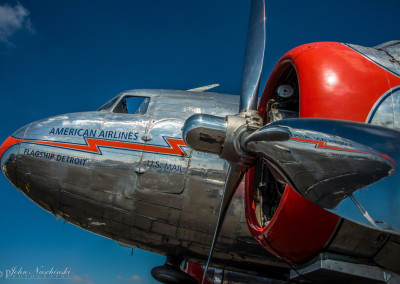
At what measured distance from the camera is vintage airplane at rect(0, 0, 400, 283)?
3.00 metres

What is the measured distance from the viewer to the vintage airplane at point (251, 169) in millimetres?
2996

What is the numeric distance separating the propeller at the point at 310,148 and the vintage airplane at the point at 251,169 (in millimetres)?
11

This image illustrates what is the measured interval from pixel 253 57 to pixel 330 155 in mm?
2656

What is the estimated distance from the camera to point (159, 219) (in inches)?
232

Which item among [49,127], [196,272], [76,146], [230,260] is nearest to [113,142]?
[76,146]

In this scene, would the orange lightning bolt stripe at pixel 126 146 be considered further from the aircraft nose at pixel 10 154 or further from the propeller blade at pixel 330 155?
the propeller blade at pixel 330 155

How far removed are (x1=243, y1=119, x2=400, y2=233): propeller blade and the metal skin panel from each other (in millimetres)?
2510

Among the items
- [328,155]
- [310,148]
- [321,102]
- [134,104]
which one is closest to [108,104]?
[134,104]

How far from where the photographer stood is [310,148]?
123 inches

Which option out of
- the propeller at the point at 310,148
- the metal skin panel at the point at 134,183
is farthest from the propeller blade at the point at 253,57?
the metal skin panel at the point at 134,183

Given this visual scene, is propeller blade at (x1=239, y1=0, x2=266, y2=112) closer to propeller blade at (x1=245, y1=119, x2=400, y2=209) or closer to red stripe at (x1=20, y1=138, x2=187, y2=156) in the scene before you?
propeller blade at (x1=245, y1=119, x2=400, y2=209)

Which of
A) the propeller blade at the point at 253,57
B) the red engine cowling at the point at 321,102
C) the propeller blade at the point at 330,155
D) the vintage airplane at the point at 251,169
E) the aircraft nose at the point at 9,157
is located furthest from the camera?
the aircraft nose at the point at 9,157

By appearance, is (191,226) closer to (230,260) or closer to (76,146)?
(230,260)

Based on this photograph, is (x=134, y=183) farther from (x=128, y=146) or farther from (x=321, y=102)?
(x=321, y=102)
